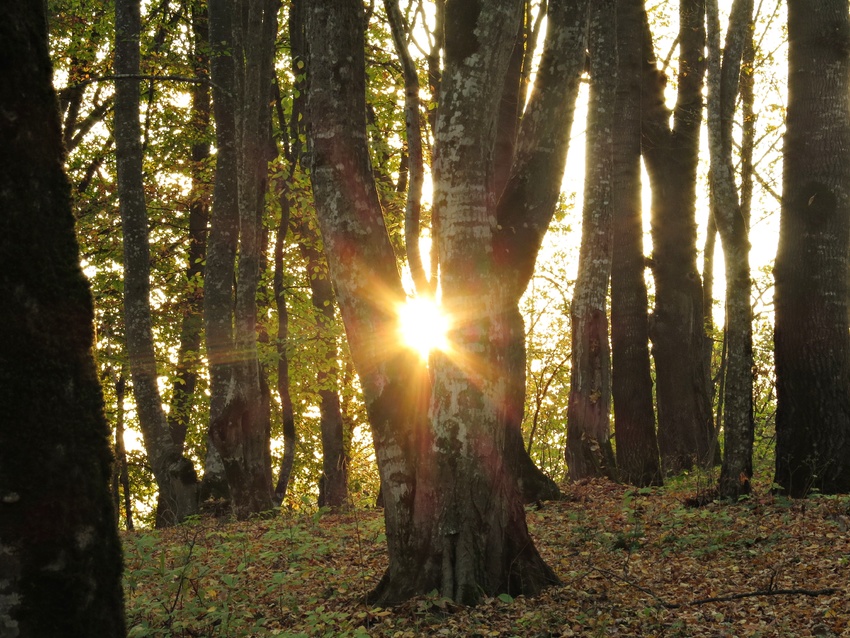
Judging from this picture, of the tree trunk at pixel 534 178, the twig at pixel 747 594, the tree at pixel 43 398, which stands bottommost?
the twig at pixel 747 594

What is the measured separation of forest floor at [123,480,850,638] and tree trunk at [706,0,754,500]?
540 mm

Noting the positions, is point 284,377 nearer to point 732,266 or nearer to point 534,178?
point 732,266

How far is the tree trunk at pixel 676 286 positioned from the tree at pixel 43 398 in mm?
12787

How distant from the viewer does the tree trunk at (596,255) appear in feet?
37.6

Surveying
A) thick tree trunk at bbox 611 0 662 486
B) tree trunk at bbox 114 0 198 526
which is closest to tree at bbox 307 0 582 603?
thick tree trunk at bbox 611 0 662 486

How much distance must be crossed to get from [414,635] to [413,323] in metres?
2.47

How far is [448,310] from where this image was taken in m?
6.48

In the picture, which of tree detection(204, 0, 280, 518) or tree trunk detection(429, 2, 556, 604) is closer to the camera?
tree trunk detection(429, 2, 556, 604)

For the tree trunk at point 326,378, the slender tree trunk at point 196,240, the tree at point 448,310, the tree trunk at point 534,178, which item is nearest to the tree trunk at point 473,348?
the tree at point 448,310

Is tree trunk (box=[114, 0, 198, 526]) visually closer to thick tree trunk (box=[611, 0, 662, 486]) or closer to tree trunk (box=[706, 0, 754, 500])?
thick tree trunk (box=[611, 0, 662, 486])

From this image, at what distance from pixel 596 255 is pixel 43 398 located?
9.41 meters

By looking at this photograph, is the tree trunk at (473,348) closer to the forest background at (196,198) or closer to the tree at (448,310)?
the tree at (448,310)

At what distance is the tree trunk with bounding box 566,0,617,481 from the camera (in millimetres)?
11469

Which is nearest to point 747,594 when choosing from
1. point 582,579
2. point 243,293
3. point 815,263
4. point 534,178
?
point 582,579
